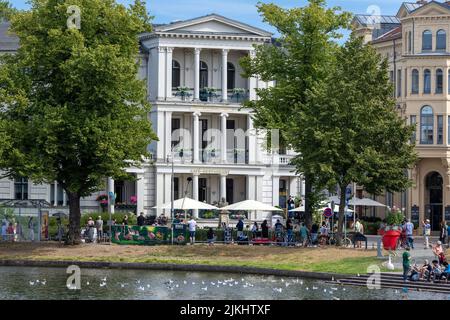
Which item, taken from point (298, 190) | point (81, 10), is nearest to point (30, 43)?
point (81, 10)

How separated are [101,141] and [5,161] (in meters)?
5.93

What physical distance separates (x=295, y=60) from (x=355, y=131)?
9.19 meters

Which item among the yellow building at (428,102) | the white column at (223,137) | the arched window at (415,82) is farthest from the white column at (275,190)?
the arched window at (415,82)

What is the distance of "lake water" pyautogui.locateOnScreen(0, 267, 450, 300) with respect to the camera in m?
65.9

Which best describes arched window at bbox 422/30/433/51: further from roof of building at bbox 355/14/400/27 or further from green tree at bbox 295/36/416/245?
green tree at bbox 295/36/416/245

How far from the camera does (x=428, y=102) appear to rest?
119 m

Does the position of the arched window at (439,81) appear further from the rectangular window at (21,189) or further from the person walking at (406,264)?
the person walking at (406,264)

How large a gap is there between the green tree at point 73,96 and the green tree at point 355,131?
11146mm

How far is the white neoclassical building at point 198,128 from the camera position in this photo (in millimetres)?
115125

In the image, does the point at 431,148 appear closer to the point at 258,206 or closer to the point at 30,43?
the point at 258,206

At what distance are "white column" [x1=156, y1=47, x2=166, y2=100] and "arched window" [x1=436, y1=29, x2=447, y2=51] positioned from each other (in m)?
22.3

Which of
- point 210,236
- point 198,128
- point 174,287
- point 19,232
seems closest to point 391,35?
point 198,128

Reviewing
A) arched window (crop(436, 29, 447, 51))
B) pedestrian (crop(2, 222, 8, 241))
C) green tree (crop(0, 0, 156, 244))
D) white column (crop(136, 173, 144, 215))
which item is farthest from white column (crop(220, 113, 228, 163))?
pedestrian (crop(2, 222, 8, 241))

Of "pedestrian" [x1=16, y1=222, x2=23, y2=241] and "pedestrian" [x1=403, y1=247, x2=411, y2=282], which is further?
"pedestrian" [x1=16, y1=222, x2=23, y2=241]
